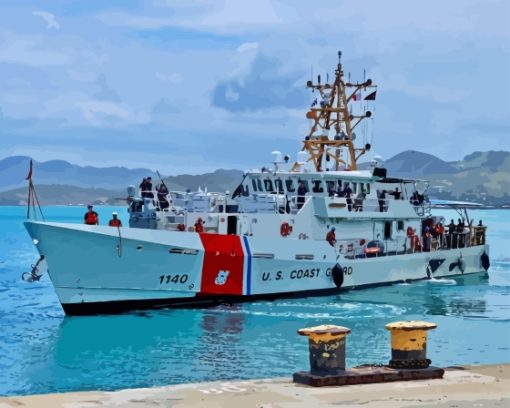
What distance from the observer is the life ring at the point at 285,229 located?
1230 inches

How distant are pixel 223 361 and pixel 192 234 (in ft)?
25.6

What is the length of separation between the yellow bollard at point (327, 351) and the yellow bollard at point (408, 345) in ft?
2.94

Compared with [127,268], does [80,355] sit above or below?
below

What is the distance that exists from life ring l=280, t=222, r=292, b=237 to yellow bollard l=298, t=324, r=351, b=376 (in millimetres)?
18981

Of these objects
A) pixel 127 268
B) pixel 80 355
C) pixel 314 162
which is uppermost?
pixel 314 162

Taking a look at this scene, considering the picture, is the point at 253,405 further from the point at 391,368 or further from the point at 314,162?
the point at 314,162

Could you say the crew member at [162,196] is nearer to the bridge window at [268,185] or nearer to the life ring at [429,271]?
the bridge window at [268,185]

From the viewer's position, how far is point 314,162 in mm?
37250

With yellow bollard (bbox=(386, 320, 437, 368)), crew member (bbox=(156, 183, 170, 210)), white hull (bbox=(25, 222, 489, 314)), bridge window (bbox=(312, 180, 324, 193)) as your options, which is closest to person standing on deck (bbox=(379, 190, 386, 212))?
bridge window (bbox=(312, 180, 324, 193))

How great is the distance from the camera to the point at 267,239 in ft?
98.6

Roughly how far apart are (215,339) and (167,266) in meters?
4.43

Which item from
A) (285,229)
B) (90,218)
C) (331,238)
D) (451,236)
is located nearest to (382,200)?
(331,238)

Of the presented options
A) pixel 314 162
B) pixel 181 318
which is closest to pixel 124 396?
pixel 181 318

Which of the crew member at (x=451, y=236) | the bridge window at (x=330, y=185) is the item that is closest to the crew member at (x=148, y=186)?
the bridge window at (x=330, y=185)
